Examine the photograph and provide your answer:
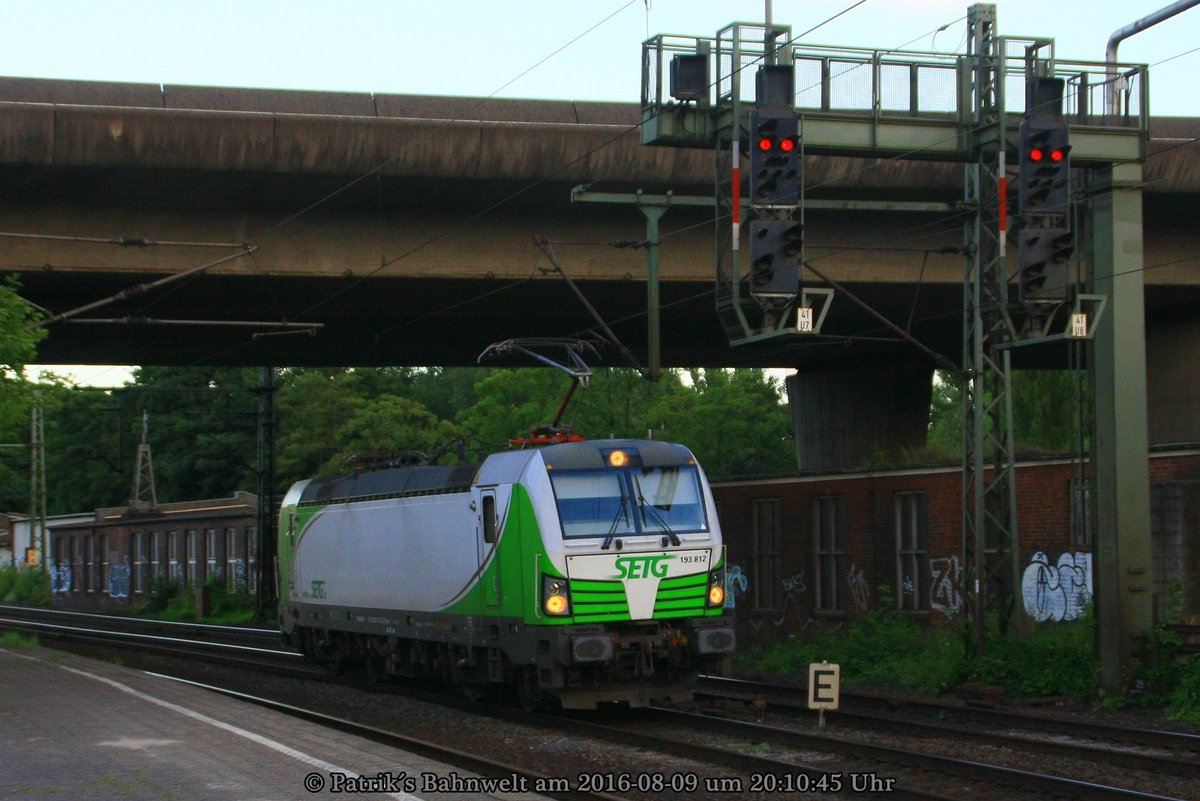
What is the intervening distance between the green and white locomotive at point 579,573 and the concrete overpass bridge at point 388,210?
472cm

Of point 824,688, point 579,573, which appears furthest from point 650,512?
point 824,688

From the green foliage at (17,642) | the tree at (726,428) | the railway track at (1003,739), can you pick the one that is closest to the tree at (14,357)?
the railway track at (1003,739)

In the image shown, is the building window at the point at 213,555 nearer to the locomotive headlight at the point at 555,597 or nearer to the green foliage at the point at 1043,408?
the green foliage at the point at 1043,408

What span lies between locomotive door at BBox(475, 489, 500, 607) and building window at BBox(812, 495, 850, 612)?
11340 mm

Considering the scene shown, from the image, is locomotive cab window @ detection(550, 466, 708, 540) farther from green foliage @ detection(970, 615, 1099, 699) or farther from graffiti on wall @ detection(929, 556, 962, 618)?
graffiti on wall @ detection(929, 556, 962, 618)

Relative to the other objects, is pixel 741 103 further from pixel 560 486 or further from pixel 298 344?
pixel 298 344

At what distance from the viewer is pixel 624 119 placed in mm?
24484

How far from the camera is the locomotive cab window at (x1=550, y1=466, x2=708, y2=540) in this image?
16.5 metres

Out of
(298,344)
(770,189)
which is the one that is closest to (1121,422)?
(770,189)

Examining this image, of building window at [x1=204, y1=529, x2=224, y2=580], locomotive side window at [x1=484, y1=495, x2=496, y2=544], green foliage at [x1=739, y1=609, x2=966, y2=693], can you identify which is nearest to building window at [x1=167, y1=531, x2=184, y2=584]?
building window at [x1=204, y1=529, x2=224, y2=580]

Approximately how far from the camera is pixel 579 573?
16203 mm

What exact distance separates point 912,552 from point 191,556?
36879 millimetres

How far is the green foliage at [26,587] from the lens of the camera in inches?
2706

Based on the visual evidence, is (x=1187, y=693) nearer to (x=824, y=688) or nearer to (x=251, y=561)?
(x=824, y=688)
